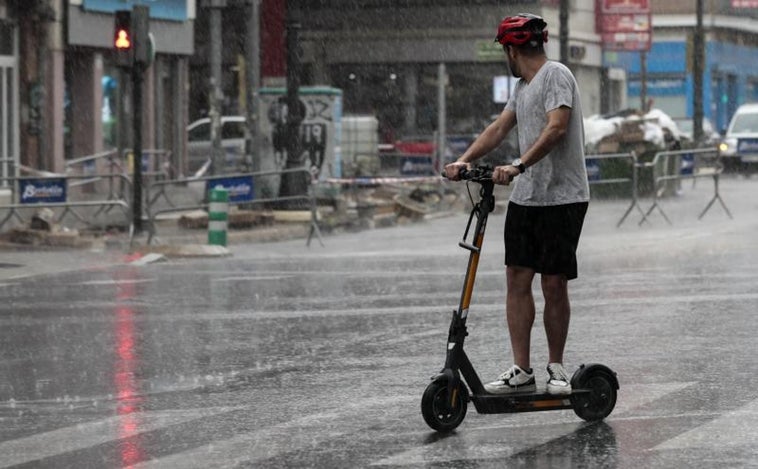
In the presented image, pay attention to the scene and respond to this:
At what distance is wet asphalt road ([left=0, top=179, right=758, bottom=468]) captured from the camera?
750 cm

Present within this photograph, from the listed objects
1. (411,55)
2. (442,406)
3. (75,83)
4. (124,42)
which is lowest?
(442,406)

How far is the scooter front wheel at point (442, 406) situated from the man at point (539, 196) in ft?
0.65

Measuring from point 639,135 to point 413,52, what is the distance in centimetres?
2574

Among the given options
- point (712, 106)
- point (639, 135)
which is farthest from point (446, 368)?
point (712, 106)

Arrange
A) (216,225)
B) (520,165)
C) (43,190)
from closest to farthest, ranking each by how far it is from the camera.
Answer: (520,165), (216,225), (43,190)

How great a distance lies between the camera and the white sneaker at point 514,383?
26.2 ft

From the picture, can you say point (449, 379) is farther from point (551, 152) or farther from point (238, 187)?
point (238, 187)

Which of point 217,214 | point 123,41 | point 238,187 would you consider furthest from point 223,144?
point 217,214

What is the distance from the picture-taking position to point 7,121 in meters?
29.5

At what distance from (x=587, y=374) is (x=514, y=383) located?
1.10ft

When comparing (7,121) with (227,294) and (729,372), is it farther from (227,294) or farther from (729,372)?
(729,372)

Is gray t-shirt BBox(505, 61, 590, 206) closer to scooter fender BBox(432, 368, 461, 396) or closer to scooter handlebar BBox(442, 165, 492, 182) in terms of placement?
scooter handlebar BBox(442, 165, 492, 182)

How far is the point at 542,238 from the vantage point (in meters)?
8.07

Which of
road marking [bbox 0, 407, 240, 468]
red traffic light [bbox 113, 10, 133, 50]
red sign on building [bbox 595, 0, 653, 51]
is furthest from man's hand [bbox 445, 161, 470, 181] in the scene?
red sign on building [bbox 595, 0, 653, 51]
